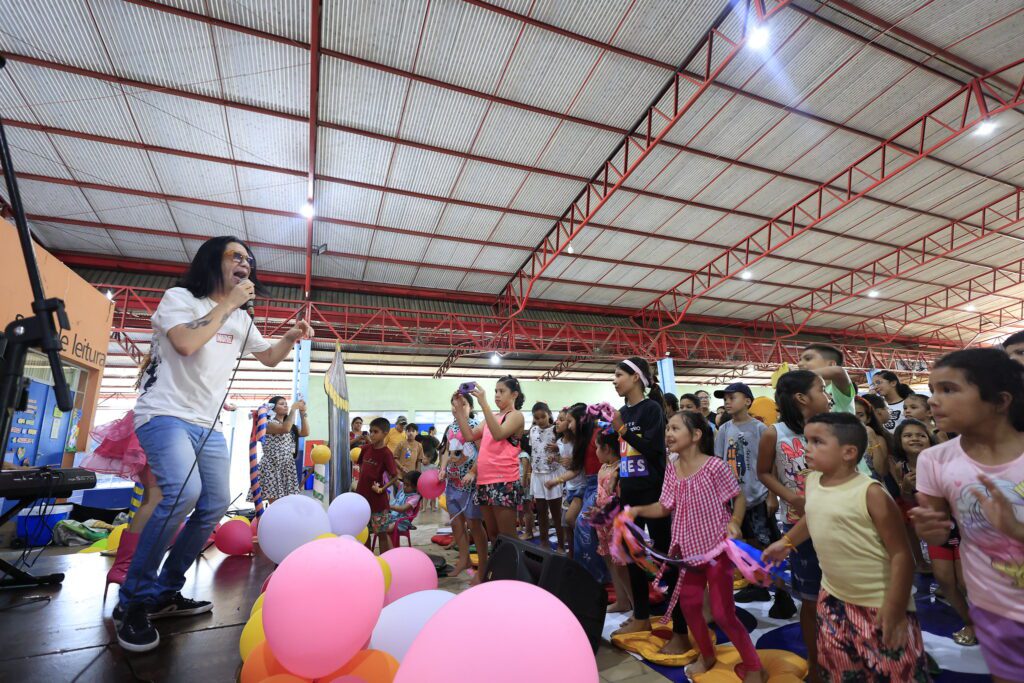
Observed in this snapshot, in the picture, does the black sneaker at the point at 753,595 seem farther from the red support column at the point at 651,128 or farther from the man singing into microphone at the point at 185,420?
the red support column at the point at 651,128

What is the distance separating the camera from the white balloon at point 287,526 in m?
2.34

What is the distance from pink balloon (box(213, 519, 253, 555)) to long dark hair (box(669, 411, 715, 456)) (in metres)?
3.58

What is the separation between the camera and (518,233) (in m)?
9.95

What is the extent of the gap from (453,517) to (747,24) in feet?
Result: 20.7

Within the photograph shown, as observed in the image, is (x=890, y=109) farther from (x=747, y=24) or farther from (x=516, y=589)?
(x=516, y=589)

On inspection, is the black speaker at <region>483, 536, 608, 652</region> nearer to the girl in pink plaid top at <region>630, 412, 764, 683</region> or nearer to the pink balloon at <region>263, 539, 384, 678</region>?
the girl in pink plaid top at <region>630, 412, 764, 683</region>

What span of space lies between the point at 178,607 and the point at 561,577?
5.51 feet

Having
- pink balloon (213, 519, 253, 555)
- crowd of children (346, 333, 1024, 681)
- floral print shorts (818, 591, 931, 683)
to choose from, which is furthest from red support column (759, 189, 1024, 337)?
pink balloon (213, 519, 253, 555)

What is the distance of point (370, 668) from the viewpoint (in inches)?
52.7

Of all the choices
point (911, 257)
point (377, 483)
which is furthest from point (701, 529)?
point (911, 257)

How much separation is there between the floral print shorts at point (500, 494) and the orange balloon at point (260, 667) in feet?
6.01

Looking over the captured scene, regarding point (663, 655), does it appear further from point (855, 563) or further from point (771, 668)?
point (855, 563)

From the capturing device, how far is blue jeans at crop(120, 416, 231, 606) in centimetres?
172

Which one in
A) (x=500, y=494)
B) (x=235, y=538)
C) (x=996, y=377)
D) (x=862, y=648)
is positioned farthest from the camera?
(x=235, y=538)
